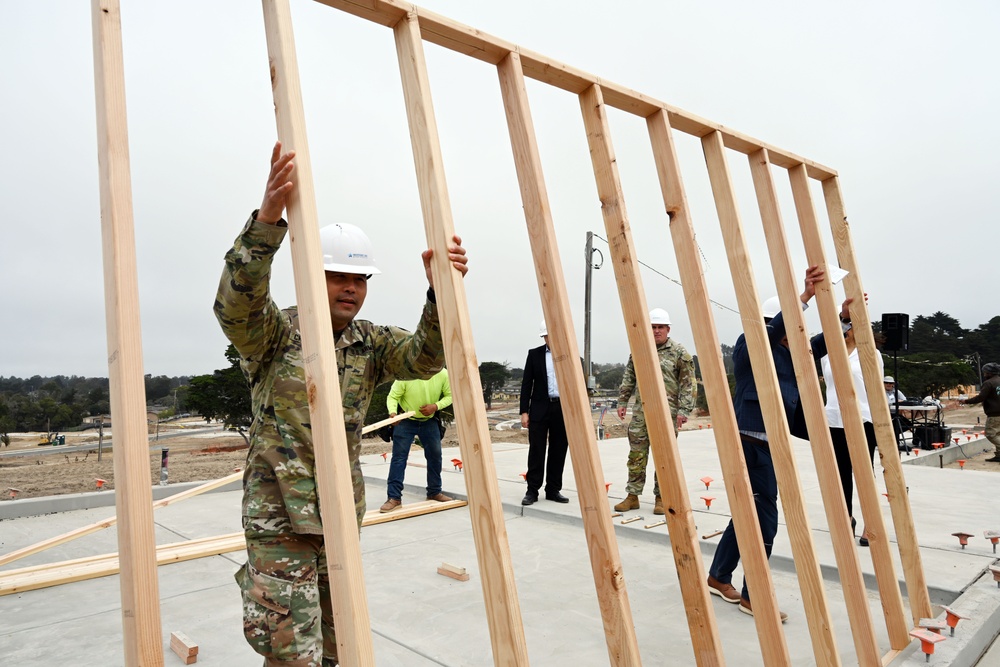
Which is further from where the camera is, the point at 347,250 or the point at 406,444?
the point at 406,444

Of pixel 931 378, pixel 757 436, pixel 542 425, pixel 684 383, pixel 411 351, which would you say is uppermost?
pixel 411 351

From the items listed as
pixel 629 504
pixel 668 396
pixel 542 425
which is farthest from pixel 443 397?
pixel 668 396

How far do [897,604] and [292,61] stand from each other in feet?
11.8

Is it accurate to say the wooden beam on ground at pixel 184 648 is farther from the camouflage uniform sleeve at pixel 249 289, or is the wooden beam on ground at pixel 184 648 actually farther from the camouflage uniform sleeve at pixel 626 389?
the camouflage uniform sleeve at pixel 626 389

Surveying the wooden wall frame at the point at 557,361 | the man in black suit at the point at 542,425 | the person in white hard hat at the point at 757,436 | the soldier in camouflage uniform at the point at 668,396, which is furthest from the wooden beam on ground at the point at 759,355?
the man in black suit at the point at 542,425

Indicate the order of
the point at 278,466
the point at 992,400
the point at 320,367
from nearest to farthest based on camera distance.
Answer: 1. the point at 320,367
2. the point at 278,466
3. the point at 992,400

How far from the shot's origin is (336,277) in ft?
8.14

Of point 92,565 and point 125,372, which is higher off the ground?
point 125,372

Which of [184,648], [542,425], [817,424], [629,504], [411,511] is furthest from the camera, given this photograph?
[542,425]

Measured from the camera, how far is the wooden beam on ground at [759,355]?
2613 millimetres

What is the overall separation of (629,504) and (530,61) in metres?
4.90

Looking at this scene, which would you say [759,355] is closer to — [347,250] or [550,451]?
[347,250]

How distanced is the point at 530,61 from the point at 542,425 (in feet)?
15.9

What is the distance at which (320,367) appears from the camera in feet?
5.12
